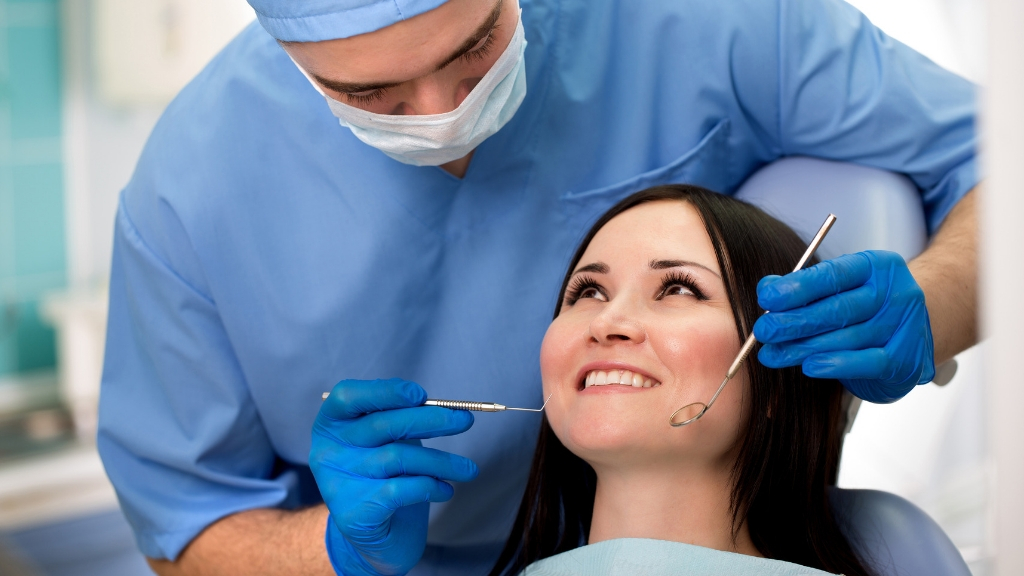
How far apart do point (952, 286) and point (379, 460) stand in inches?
35.7

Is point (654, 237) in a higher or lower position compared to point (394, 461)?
higher

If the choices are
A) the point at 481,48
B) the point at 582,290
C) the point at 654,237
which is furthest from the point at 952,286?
the point at 481,48

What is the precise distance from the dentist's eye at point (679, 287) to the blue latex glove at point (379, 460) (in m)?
0.35

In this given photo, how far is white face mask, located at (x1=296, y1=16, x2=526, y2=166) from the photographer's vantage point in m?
1.17

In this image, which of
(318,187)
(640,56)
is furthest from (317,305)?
(640,56)

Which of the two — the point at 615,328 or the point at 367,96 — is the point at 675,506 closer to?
the point at 615,328

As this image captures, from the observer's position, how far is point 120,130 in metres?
4.48

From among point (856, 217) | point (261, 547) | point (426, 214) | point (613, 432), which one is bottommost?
point (261, 547)

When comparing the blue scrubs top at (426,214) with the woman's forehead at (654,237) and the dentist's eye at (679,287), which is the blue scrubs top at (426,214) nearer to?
the woman's forehead at (654,237)

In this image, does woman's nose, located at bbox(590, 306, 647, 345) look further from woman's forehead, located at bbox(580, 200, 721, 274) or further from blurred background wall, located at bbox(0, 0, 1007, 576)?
blurred background wall, located at bbox(0, 0, 1007, 576)

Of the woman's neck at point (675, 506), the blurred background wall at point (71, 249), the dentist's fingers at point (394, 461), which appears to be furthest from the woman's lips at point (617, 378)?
the blurred background wall at point (71, 249)

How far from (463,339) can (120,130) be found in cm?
374

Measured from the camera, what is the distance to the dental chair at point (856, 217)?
1.30 meters

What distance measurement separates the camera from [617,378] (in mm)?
1216
